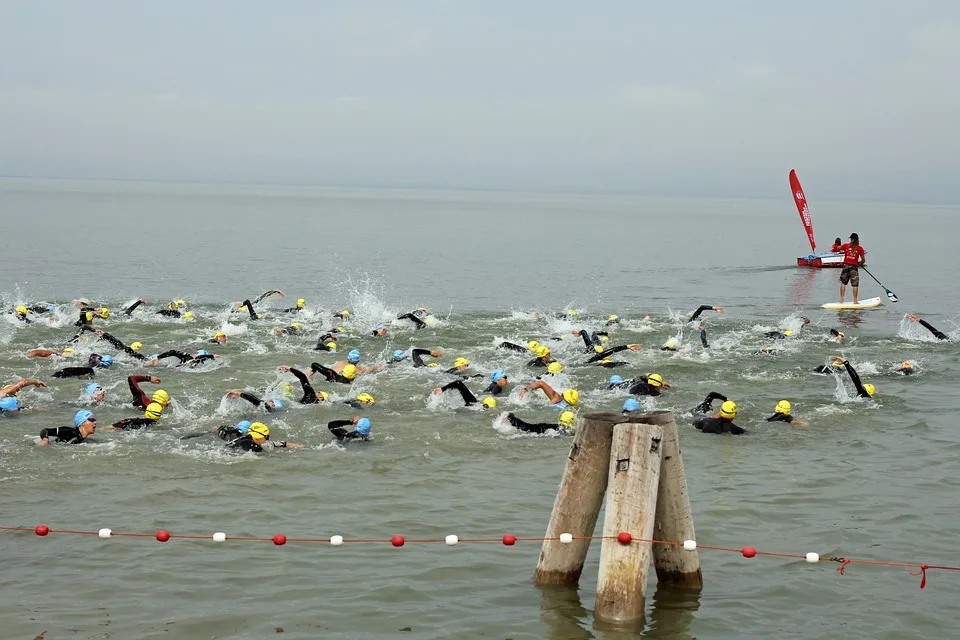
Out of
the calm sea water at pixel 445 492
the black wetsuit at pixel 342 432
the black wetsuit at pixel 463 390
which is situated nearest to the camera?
the calm sea water at pixel 445 492

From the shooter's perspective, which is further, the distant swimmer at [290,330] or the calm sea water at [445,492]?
the distant swimmer at [290,330]

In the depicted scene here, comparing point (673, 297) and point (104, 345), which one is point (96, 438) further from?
point (673, 297)

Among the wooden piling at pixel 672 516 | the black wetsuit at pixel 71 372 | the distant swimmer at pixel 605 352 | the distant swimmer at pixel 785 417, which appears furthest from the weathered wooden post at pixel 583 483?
the black wetsuit at pixel 71 372

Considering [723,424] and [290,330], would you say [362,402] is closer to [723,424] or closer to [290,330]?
[723,424]

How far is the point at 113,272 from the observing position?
39.7 meters

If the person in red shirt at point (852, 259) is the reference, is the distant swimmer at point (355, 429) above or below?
below

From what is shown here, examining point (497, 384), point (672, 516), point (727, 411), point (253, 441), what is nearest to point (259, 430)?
point (253, 441)

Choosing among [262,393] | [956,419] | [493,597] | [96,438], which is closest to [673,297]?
[956,419]

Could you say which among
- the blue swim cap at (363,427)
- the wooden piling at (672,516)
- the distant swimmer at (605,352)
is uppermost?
the wooden piling at (672,516)

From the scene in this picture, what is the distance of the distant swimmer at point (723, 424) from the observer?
14.1 metres

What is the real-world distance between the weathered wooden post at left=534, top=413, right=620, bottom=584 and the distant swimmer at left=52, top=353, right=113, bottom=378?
1266cm

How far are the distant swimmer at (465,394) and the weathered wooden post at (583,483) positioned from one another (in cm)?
764

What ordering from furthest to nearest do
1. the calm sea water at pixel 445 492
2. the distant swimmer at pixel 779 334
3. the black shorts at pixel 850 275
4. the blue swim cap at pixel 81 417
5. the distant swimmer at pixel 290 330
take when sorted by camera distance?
the black shorts at pixel 850 275, the distant swimmer at pixel 779 334, the distant swimmer at pixel 290 330, the blue swim cap at pixel 81 417, the calm sea water at pixel 445 492

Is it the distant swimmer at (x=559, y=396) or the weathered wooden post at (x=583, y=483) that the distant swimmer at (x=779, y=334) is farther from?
the weathered wooden post at (x=583, y=483)
